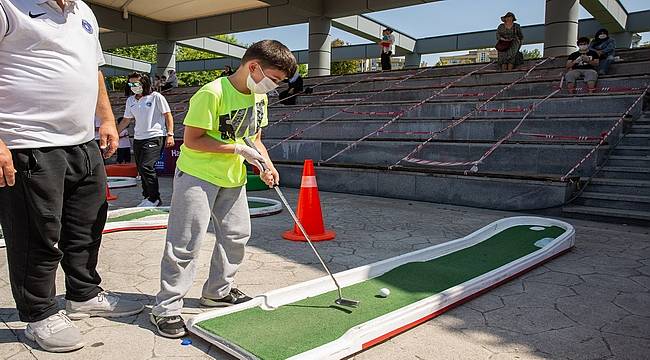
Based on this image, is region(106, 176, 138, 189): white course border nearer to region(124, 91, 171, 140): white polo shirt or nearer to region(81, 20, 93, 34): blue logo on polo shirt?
region(124, 91, 171, 140): white polo shirt

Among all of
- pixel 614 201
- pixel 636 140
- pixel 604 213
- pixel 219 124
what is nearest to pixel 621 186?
pixel 614 201

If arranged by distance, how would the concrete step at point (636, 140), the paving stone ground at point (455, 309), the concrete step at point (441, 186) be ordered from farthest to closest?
the concrete step at point (636, 140), the concrete step at point (441, 186), the paving stone ground at point (455, 309)

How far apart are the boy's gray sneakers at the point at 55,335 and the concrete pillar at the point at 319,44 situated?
599 inches

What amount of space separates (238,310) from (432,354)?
1034 millimetres

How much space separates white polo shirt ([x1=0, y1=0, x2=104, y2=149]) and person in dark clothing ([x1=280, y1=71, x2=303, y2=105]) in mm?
9985

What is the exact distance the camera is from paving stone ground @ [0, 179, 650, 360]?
240 cm

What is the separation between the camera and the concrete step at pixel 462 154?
20.6 feet

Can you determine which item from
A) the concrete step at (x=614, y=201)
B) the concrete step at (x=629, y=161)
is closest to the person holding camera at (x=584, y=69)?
the concrete step at (x=629, y=161)

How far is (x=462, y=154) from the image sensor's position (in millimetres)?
7199

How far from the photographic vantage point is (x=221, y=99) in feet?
8.25

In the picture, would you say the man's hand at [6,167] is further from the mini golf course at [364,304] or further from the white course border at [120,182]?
the white course border at [120,182]

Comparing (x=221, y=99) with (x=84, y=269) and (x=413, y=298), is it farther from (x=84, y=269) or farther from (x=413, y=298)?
(x=413, y=298)

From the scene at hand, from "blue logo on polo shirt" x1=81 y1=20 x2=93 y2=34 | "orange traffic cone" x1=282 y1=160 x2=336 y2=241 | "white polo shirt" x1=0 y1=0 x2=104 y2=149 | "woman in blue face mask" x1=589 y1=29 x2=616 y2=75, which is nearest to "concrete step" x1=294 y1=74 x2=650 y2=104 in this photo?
"woman in blue face mask" x1=589 y1=29 x2=616 y2=75

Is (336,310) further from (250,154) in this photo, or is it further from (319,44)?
(319,44)
